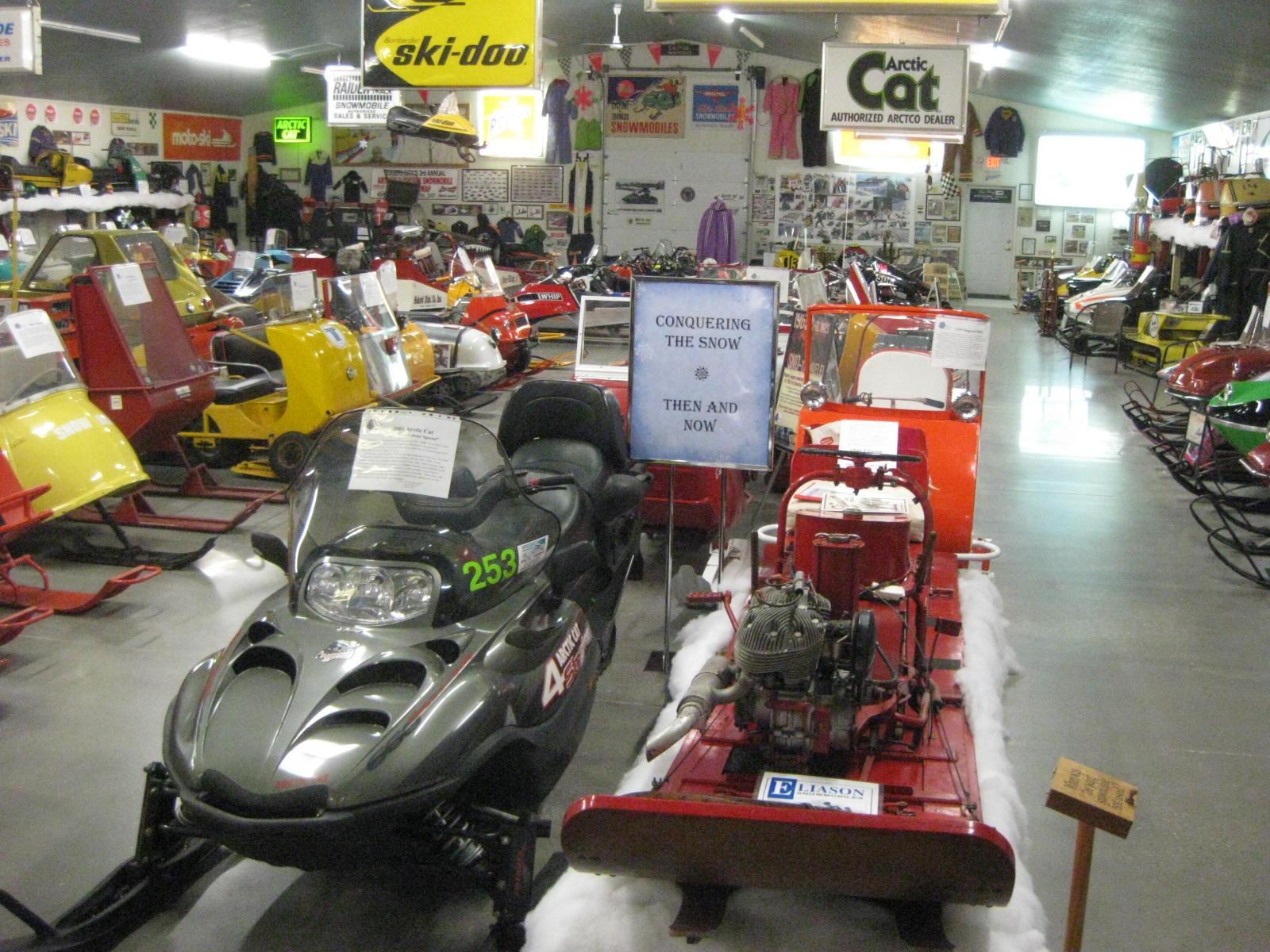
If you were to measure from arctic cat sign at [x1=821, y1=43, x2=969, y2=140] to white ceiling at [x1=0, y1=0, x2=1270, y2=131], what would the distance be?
226 mm

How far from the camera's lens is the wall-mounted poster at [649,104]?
19.7 m

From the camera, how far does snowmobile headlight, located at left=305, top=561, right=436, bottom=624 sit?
306 centimetres

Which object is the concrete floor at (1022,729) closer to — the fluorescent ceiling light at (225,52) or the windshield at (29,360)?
the windshield at (29,360)

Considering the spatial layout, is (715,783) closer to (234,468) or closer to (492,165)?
(234,468)

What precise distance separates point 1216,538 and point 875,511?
3435 mm

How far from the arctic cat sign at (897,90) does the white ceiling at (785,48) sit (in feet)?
0.74

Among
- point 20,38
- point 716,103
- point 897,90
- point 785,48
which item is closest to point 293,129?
point 716,103

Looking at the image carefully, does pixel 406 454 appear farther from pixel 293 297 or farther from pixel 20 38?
pixel 20 38

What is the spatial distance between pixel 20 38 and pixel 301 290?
7.39 feet

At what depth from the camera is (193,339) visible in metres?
7.86

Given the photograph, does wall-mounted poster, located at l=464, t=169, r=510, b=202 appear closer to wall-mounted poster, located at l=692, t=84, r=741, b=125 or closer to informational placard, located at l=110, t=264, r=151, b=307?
wall-mounted poster, located at l=692, t=84, r=741, b=125

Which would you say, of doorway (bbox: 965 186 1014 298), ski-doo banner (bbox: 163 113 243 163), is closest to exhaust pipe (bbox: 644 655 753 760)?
ski-doo banner (bbox: 163 113 243 163)

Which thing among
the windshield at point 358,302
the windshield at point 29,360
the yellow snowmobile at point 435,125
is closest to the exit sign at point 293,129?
the yellow snowmobile at point 435,125

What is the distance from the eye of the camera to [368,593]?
3094mm
